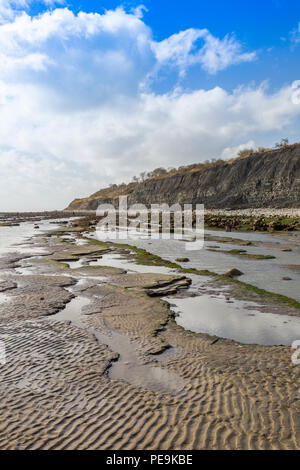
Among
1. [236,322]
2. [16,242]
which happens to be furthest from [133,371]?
[16,242]

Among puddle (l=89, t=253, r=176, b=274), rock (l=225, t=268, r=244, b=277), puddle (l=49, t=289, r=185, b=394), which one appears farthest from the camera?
puddle (l=89, t=253, r=176, b=274)

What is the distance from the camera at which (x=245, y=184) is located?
76.2 m

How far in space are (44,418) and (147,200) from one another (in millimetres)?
114926

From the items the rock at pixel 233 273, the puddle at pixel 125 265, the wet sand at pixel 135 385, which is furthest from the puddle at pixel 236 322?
the puddle at pixel 125 265

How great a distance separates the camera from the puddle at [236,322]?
8.95m

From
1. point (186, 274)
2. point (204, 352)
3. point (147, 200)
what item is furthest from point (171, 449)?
point (147, 200)

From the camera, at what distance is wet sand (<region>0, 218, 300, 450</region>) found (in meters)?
4.87

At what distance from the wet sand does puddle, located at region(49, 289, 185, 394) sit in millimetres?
24

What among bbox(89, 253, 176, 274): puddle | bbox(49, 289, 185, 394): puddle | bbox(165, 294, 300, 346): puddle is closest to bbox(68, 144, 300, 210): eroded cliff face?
bbox(89, 253, 176, 274): puddle

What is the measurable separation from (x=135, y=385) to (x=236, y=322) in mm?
5024

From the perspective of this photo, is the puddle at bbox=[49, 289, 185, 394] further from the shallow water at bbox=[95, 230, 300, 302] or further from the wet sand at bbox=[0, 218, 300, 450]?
the shallow water at bbox=[95, 230, 300, 302]
